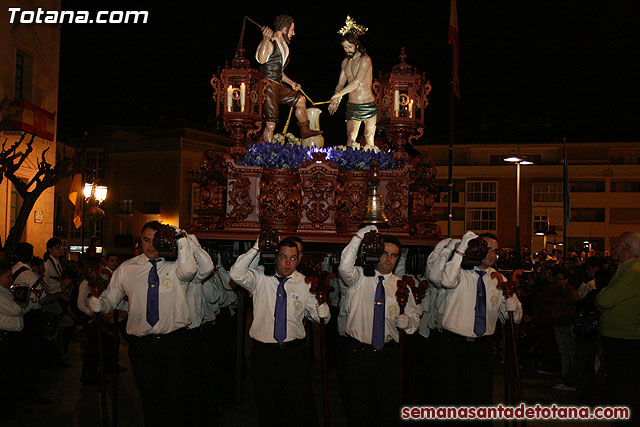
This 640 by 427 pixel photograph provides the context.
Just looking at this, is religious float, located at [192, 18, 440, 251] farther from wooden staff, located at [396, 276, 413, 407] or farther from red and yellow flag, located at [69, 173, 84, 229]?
red and yellow flag, located at [69, 173, 84, 229]

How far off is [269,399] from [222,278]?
8.28 ft

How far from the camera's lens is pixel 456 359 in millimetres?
7457

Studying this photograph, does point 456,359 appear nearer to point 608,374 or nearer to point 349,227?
point 608,374

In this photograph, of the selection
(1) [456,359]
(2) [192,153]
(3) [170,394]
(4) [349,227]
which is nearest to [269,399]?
(3) [170,394]

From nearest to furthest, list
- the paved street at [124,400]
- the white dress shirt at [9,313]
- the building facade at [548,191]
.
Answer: the white dress shirt at [9,313]
the paved street at [124,400]
the building facade at [548,191]

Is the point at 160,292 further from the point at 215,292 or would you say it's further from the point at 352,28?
the point at 352,28

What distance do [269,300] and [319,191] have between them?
109 inches

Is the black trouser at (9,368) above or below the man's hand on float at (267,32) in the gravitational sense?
below

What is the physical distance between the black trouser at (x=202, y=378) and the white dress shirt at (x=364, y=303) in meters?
1.69

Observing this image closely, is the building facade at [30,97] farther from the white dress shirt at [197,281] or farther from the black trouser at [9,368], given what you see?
the white dress shirt at [197,281]

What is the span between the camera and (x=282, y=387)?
272 inches

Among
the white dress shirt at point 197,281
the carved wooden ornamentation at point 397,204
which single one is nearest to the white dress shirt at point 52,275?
the white dress shirt at point 197,281

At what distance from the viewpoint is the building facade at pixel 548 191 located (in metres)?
47.7

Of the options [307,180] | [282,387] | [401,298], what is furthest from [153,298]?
[307,180]
